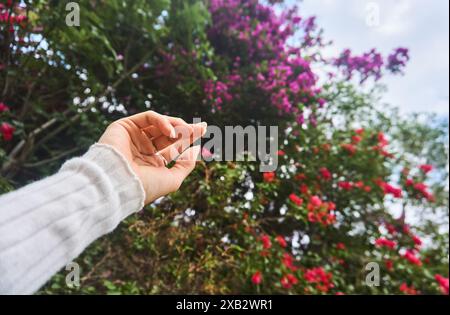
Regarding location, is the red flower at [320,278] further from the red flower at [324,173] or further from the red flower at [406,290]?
the red flower at [324,173]

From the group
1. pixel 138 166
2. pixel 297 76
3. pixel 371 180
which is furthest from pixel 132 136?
pixel 371 180

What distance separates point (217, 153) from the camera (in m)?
1.67

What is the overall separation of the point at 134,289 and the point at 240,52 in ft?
5.35

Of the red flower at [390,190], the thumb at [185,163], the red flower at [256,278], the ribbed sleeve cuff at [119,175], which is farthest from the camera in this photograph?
the red flower at [390,190]

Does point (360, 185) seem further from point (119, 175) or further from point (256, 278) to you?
point (119, 175)

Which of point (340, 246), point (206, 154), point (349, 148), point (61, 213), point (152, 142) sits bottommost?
point (340, 246)

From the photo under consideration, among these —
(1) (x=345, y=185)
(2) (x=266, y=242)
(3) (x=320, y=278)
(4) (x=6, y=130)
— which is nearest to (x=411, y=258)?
(1) (x=345, y=185)

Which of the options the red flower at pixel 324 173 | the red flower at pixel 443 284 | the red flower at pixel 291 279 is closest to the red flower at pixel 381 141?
the red flower at pixel 324 173

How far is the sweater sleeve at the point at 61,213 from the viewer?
298 mm

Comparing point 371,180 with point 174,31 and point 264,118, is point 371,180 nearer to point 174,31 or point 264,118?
point 264,118

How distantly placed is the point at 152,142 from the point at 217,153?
1.14 m

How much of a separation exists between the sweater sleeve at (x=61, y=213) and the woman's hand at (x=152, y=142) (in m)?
0.04

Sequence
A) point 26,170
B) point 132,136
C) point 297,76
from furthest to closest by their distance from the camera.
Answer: point 297,76
point 26,170
point 132,136

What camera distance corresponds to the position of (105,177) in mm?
407
